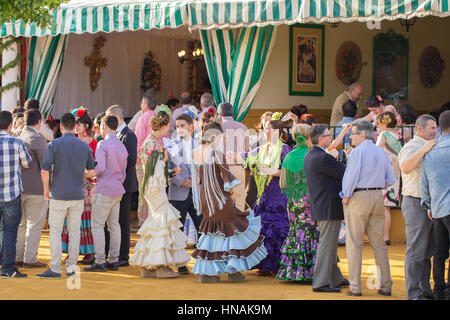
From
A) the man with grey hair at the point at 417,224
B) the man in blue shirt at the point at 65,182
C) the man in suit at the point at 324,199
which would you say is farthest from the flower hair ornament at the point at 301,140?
the man in blue shirt at the point at 65,182

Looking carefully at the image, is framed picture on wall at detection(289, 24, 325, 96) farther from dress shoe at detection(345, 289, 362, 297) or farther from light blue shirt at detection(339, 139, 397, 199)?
dress shoe at detection(345, 289, 362, 297)

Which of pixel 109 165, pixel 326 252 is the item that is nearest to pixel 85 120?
pixel 109 165

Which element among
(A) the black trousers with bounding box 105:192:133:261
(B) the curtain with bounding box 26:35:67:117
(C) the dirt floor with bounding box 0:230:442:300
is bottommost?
(C) the dirt floor with bounding box 0:230:442:300

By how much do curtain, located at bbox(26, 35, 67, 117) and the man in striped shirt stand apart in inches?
201

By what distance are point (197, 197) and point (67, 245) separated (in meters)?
1.85

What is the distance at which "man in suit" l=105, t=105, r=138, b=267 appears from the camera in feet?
30.7

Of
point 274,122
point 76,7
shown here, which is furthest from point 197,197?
point 76,7

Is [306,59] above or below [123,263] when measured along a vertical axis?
above

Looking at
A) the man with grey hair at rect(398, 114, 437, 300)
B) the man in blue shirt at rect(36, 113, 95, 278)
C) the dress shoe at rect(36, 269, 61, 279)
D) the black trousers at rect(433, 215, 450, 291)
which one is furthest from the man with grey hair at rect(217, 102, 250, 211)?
the black trousers at rect(433, 215, 450, 291)

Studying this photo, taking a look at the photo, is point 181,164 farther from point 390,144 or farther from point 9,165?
point 390,144

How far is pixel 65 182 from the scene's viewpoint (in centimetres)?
834

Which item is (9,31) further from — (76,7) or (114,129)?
(114,129)

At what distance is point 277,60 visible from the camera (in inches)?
538

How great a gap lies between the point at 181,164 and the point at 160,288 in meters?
1.97
